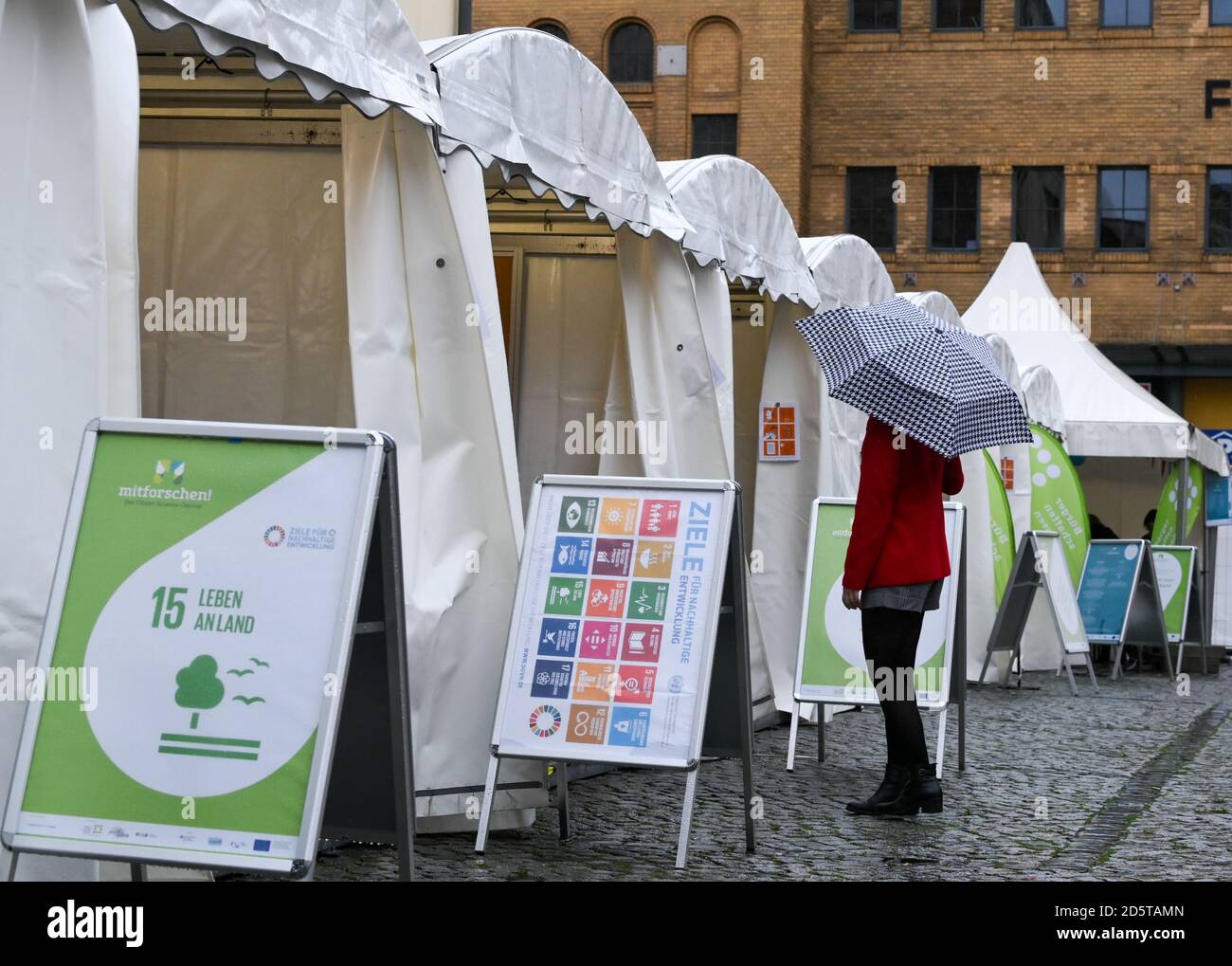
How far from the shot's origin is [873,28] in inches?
1330

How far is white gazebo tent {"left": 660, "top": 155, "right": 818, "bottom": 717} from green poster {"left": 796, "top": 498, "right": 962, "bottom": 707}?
26.9 inches

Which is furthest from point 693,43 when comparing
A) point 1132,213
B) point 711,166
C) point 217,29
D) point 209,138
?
point 217,29

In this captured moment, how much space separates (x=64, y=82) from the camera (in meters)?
4.68

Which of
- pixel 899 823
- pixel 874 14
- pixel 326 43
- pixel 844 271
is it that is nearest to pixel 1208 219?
pixel 874 14

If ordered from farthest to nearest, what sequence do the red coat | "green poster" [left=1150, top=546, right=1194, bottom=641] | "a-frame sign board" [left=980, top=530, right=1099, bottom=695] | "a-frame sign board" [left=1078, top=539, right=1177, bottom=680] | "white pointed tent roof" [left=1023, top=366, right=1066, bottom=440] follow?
"green poster" [left=1150, top=546, right=1194, bottom=641]
"white pointed tent roof" [left=1023, top=366, right=1066, bottom=440]
"a-frame sign board" [left=1078, top=539, right=1177, bottom=680]
"a-frame sign board" [left=980, top=530, right=1099, bottom=695]
the red coat

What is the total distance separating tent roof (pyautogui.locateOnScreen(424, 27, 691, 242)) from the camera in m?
6.82

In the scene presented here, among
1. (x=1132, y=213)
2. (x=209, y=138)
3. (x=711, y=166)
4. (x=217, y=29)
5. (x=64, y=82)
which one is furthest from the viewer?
(x=1132, y=213)

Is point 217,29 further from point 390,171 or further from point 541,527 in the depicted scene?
point 541,527

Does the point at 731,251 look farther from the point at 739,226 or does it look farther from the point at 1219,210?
the point at 1219,210

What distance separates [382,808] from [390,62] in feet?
8.90

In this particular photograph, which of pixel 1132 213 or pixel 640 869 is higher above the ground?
pixel 1132 213

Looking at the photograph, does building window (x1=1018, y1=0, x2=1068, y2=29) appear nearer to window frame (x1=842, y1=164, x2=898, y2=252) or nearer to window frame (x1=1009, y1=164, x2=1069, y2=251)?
window frame (x1=1009, y1=164, x2=1069, y2=251)

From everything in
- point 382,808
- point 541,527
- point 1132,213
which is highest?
point 1132,213

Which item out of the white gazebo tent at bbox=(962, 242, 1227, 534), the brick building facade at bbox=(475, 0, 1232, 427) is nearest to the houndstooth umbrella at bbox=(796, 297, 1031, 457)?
the white gazebo tent at bbox=(962, 242, 1227, 534)
